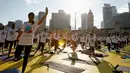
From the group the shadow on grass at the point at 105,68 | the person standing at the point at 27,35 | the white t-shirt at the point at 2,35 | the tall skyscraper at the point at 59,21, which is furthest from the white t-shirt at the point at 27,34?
the tall skyscraper at the point at 59,21

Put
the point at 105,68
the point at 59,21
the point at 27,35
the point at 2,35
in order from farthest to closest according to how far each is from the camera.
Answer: the point at 59,21 < the point at 2,35 < the point at 105,68 < the point at 27,35

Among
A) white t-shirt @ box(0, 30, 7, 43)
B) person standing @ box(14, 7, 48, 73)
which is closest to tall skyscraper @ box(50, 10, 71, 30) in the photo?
white t-shirt @ box(0, 30, 7, 43)

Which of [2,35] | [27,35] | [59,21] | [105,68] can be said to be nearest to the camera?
[27,35]

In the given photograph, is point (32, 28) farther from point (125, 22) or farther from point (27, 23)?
point (125, 22)

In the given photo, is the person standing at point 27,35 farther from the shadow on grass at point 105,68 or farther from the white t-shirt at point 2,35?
the white t-shirt at point 2,35

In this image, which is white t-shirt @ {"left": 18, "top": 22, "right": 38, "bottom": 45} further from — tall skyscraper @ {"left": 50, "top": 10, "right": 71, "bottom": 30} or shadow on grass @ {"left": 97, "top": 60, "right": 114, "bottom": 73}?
tall skyscraper @ {"left": 50, "top": 10, "right": 71, "bottom": 30}

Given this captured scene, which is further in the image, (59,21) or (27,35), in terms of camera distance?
(59,21)

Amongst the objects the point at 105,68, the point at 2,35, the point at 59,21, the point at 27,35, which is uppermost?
the point at 59,21

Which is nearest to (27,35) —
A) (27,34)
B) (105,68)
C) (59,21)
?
(27,34)

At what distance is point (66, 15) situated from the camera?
589ft

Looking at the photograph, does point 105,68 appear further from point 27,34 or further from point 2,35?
point 2,35

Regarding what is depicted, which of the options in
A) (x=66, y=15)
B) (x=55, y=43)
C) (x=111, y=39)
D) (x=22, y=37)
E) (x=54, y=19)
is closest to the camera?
(x=22, y=37)

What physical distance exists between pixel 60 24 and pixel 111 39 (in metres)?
154

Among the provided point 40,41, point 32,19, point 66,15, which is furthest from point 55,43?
point 66,15
